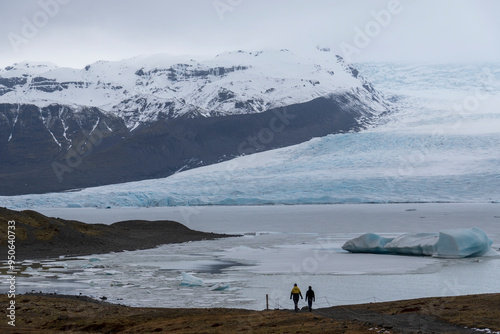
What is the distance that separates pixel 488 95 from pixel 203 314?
145 m

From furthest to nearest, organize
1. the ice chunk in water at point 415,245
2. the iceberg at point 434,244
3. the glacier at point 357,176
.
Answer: the glacier at point 357,176
the ice chunk in water at point 415,245
the iceberg at point 434,244

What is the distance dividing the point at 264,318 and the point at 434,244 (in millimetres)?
18324

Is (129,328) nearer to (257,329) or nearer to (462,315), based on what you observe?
(257,329)

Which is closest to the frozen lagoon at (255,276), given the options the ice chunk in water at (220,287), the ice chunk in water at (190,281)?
the ice chunk in water at (220,287)

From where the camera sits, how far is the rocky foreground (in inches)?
585

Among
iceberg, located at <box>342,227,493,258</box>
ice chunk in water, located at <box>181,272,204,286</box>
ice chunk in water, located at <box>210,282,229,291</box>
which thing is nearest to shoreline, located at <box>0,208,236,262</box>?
ice chunk in water, located at <box>181,272,204,286</box>

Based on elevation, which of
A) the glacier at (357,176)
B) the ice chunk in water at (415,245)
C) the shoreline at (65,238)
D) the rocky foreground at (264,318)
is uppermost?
the glacier at (357,176)

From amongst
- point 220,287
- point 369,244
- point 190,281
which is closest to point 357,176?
point 369,244

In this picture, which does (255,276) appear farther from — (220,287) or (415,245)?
(415,245)

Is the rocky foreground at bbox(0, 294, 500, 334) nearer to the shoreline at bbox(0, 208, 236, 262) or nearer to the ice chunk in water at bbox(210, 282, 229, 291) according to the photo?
the ice chunk in water at bbox(210, 282, 229, 291)

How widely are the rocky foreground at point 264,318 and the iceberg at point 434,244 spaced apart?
42.1ft

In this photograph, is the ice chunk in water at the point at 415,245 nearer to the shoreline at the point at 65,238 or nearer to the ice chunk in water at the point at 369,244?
the ice chunk in water at the point at 369,244

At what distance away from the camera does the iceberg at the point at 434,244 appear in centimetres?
3140

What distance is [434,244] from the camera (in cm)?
3262
